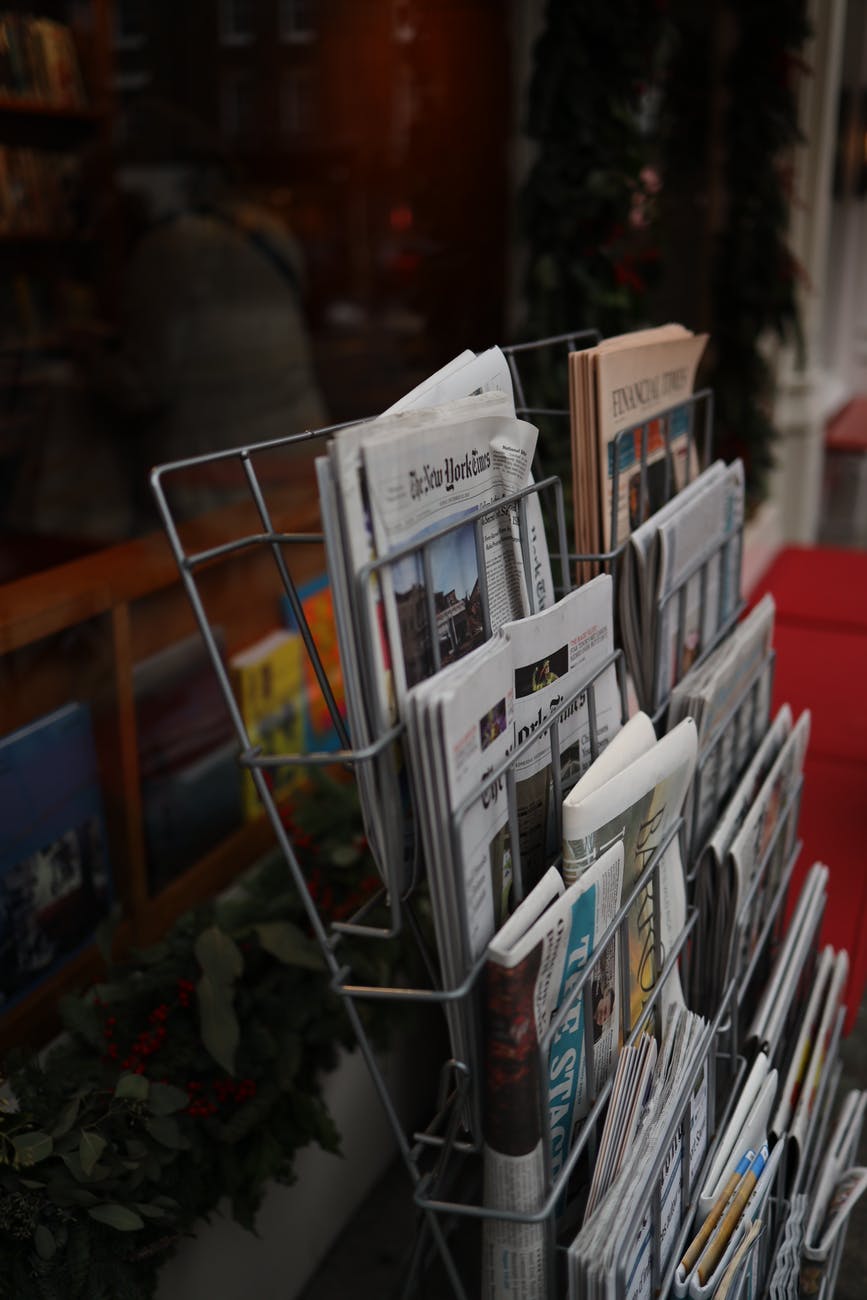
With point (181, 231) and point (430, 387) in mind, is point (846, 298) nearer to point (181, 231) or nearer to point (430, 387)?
point (181, 231)

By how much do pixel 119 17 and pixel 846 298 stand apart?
3689mm

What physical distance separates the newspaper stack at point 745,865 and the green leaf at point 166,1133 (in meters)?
0.51

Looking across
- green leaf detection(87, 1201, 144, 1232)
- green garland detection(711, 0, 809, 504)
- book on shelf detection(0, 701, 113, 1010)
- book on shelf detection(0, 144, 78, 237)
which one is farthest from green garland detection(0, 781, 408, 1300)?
book on shelf detection(0, 144, 78, 237)

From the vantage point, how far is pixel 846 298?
5.76 m

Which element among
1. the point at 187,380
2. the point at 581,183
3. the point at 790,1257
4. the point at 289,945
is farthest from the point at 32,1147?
the point at 187,380

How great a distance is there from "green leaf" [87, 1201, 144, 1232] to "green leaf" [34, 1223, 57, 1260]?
0.04m

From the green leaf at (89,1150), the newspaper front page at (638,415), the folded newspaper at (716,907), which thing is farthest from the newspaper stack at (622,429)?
the green leaf at (89,1150)

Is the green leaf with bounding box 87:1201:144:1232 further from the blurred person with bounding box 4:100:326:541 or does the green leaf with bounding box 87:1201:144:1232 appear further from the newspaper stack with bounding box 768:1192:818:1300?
the blurred person with bounding box 4:100:326:541

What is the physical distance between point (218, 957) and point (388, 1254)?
0.48m

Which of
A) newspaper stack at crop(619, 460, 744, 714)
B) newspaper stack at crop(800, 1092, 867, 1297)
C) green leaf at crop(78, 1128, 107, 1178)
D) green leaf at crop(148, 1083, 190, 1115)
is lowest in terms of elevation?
newspaper stack at crop(800, 1092, 867, 1297)

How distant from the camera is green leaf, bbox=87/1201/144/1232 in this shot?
999 mm

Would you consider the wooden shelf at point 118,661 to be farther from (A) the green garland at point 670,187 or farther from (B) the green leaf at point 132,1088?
(A) the green garland at point 670,187

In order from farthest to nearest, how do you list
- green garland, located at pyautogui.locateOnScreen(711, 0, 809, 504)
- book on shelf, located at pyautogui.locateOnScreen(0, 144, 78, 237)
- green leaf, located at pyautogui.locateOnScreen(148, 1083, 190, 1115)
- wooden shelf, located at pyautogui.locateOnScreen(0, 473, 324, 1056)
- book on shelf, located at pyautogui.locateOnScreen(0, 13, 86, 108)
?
book on shelf, located at pyautogui.locateOnScreen(0, 144, 78, 237) < book on shelf, located at pyautogui.locateOnScreen(0, 13, 86, 108) < green garland, located at pyautogui.locateOnScreen(711, 0, 809, 504) < wooden shelf, located at pyautogui.locateOnScreen(0, 473, 324, 1056) < green leaf, located at pyautogui.locateOnScreen(148, 1083, 190, 1115)

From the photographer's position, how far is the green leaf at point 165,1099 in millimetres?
1114
